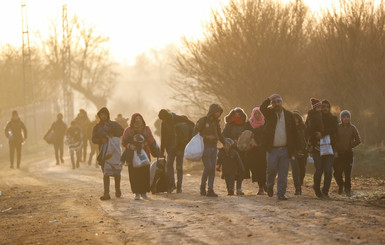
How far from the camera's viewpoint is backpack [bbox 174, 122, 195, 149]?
15.2 meters

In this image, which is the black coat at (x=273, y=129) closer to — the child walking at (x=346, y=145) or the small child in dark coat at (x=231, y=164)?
the small child in dark coat at (x=231, y=164)

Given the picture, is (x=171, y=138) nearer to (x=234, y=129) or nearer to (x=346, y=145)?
(x=234, y=129)

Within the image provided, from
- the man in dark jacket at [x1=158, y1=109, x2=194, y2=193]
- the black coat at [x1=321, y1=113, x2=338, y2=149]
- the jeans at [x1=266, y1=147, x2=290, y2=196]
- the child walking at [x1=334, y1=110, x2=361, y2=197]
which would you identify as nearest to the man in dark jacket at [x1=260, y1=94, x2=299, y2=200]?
the jeans at [x1=266, y1=147, x2=290, y2=196]

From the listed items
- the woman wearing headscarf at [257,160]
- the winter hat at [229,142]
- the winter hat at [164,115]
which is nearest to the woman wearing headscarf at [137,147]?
the winter hat at [164,115]

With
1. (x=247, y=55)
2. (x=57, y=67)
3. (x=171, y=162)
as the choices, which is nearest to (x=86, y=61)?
(x=57, y=67)

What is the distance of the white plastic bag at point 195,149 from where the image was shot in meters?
14.1

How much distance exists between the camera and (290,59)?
3034 centimetres

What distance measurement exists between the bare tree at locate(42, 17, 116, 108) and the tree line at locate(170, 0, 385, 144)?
1599 inches

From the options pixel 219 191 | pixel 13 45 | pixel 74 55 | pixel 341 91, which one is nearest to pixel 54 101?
pixel 13 45

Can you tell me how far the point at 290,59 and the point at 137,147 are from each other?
56.3 ft

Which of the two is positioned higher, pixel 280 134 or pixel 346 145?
pixel 280 134

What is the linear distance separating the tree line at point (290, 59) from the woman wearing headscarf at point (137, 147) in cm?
1596

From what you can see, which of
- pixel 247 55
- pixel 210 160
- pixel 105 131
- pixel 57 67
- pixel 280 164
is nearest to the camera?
pixel 280 164

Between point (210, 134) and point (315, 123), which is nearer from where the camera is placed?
point (315, 123)
